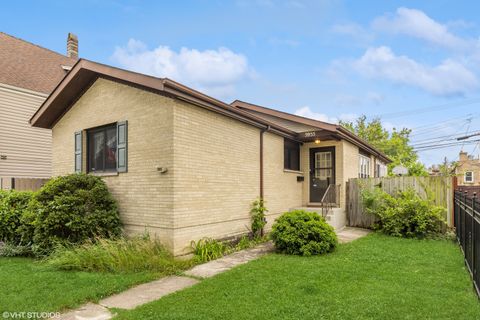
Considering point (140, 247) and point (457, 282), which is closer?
point (457, 282)

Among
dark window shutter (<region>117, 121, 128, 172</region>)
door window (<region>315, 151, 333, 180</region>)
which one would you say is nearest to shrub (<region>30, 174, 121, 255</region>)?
dark window shutter (<region>117, 121, 128, 172</region>)

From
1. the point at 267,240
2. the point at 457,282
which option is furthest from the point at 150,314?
the point at 267,240

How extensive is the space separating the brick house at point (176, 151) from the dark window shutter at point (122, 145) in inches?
1.0

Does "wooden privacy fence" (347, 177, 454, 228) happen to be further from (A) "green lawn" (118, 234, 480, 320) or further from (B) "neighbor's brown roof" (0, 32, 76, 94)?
(B) "neighbor's brown roof" (0, 32, 76, 94)

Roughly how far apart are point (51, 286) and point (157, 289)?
167 centimetres

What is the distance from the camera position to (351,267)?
6.12 meters

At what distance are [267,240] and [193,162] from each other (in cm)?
354

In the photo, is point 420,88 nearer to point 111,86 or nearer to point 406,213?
point 406,213

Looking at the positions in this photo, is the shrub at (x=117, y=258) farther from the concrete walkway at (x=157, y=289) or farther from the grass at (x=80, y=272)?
the concrete walkway at (x=157, y=289)

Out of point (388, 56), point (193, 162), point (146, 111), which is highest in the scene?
point (388, 56)

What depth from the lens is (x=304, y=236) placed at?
742cm

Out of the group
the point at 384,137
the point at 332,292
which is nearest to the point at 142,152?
the point at 332,292

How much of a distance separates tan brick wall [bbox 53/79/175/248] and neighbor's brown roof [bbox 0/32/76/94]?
7.67m

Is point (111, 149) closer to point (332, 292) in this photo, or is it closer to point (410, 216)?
point (332, 292)
